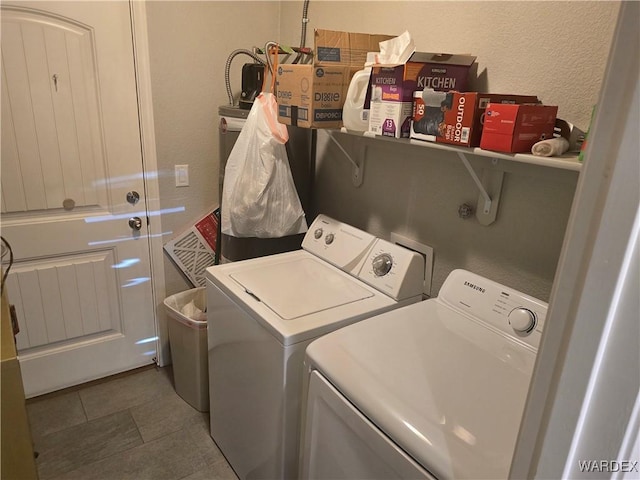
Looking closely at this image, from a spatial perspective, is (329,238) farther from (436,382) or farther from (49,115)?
(49,115)

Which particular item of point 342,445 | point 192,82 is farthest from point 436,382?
point 192,82

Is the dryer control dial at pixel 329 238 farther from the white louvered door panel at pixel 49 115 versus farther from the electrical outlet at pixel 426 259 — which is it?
the white louvered door panel at pixel 49 115

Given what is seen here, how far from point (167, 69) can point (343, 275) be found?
131 centimetres

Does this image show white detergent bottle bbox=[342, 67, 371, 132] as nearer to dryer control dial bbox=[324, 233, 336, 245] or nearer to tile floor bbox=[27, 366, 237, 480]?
dryer control dial bbox=[324, 233, 336, 245]

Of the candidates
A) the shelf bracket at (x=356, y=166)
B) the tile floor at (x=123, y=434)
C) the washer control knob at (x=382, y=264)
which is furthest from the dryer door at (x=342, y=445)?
the shelf bracket at (x=356, y=166)

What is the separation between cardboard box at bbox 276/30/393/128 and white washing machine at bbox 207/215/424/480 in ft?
1.55

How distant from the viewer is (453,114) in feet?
3.77

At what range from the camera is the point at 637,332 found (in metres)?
0.39

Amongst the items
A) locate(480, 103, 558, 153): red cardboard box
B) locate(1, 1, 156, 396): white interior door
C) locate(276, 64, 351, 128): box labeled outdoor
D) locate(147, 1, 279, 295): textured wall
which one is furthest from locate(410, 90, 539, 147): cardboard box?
locate(1, 1, 156, 396): white interior door

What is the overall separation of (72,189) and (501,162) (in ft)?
6.04

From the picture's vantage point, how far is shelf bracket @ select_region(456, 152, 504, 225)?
138cm

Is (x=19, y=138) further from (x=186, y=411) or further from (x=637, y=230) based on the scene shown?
(x=637, y=230)

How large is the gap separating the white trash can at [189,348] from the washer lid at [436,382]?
100cm

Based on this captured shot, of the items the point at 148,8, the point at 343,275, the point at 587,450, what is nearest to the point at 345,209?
the point at 343,275
